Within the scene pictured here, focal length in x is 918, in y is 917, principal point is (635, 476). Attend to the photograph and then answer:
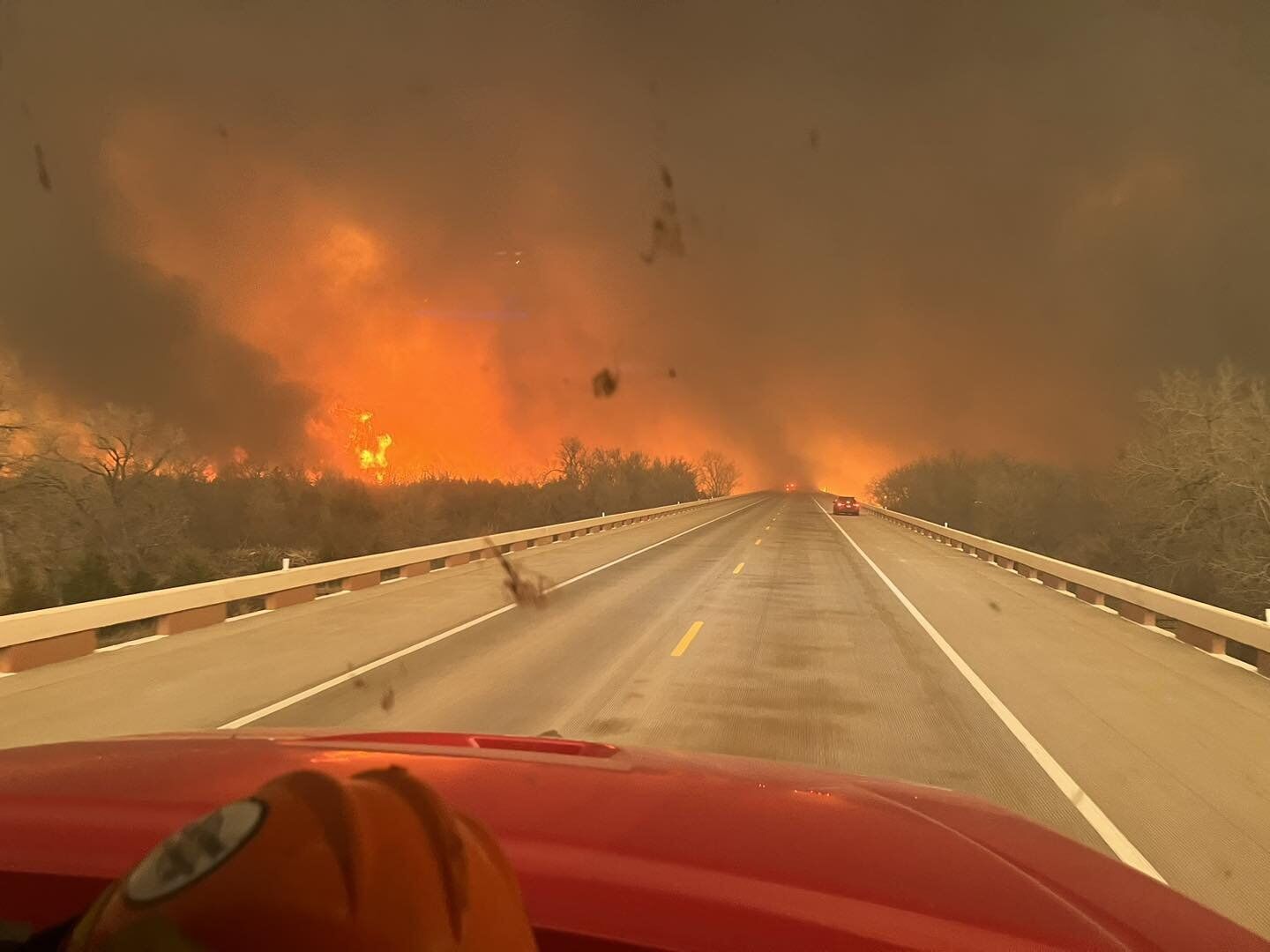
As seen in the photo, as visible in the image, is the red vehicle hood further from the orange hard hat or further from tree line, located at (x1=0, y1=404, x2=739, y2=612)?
tree line, located at (x1=0, y1=404, x2=739, y2=612)

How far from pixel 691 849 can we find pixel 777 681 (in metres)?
7.48

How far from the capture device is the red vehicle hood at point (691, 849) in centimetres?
205

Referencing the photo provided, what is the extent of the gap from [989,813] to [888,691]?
6124 millimetres

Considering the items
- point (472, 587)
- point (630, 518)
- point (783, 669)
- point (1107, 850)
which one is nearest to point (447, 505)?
point (630, 518)

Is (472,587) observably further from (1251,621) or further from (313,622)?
(1251,621)

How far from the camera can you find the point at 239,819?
3.82 feet

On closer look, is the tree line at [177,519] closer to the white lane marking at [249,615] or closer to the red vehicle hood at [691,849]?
the white lane marking at [249,615]

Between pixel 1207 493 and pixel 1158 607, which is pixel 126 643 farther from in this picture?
pixel 1207 493

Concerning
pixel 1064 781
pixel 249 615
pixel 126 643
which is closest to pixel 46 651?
pixel 126 643

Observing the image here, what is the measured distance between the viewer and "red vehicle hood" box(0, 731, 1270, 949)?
205cm

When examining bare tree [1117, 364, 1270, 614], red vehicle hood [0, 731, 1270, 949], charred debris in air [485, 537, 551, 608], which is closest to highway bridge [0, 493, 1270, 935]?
charred debris in air [485, 537, 551, 608]

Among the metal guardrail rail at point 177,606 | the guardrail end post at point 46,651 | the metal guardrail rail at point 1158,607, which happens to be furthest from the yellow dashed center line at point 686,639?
the guardrail end post at point 46,651

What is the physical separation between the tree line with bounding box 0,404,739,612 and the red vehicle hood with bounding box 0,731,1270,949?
16538 mm

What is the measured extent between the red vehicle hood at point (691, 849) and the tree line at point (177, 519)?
16538 mm
